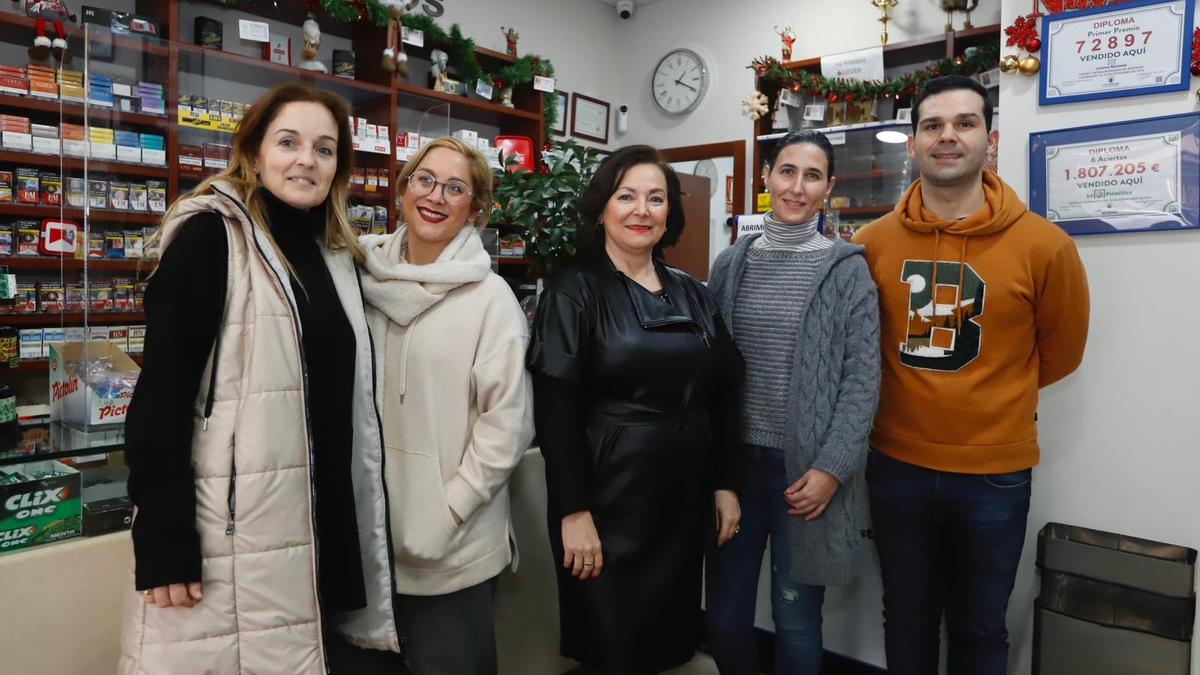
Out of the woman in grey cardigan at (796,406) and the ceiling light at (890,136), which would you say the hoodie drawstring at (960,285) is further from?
the ceiling light at (890,136)

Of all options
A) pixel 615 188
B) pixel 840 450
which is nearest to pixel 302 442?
pixel 615 188

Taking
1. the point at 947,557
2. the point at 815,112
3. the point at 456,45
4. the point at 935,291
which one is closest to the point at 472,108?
the point at 456,45

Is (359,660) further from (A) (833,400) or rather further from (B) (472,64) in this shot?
(B) (472,64)

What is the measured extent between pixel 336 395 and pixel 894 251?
1.33 m

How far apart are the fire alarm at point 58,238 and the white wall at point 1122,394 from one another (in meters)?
2.49

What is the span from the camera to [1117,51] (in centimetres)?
204

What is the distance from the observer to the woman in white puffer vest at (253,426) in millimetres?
1062

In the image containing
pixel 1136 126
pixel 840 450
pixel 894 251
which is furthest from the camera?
pixel 1136 126

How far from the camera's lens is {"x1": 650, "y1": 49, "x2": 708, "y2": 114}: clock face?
550 cm

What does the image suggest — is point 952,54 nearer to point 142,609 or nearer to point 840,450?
point 840,450

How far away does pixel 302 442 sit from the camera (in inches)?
46.2

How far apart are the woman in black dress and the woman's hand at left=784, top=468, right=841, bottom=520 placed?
0.21 meters

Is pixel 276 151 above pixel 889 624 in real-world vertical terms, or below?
above

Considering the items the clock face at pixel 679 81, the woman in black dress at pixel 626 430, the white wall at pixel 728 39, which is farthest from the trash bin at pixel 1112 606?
the clock face at pixel 679 81
